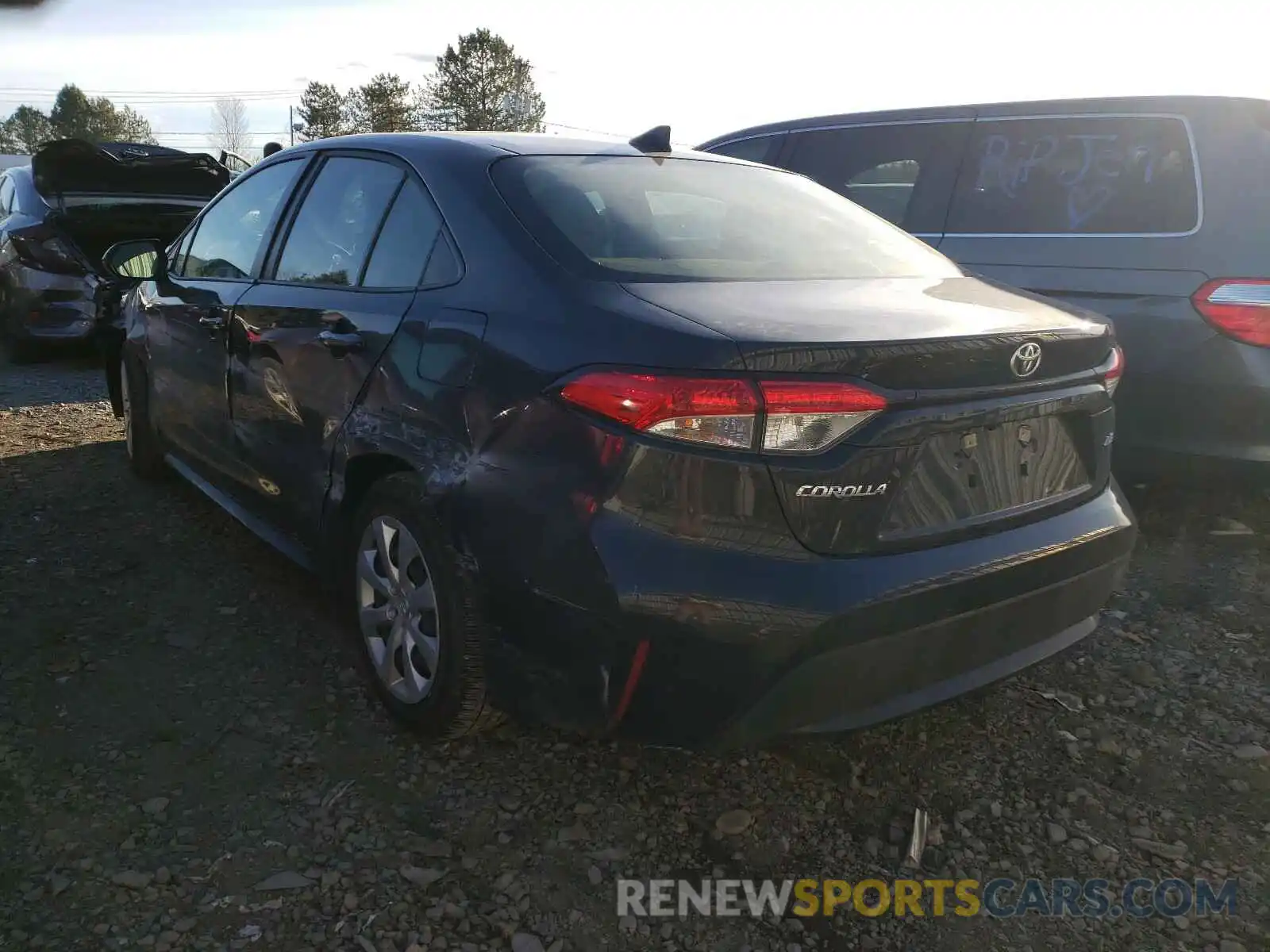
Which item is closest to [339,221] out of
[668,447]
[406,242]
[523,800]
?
[406,242]

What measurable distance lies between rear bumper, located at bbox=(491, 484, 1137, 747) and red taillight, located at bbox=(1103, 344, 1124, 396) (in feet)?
1.70

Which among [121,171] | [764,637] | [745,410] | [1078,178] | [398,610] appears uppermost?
[1078,178]

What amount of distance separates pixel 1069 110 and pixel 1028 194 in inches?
14.8

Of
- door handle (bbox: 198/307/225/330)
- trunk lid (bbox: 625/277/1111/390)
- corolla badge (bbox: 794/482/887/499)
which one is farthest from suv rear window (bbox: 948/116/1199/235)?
door handle (bbox: 198/307/225/330)

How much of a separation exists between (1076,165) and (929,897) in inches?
132

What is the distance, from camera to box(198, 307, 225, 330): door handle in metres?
3.62

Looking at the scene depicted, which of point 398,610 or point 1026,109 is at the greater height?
point 1026,109

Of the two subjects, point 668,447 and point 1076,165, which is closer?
point 668,447

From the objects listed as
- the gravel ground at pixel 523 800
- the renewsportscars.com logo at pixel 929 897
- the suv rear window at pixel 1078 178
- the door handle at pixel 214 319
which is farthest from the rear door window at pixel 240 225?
the suv rear window at pixel 1078 178

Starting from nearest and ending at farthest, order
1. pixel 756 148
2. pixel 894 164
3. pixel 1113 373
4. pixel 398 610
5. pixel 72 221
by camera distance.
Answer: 1. pixel 1113 373
2. pixel 398 610
3. pixel 894 164
4. pixel 756 148
5. pixel 72 221

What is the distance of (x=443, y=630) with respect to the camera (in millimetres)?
2486

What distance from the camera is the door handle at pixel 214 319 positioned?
3.62 meters

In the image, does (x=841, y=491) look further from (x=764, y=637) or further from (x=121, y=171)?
(x=121, y=171)

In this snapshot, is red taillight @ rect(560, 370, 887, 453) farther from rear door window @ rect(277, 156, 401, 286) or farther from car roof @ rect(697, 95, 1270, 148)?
car roof @ rect(697, 95, 1270, 148)
